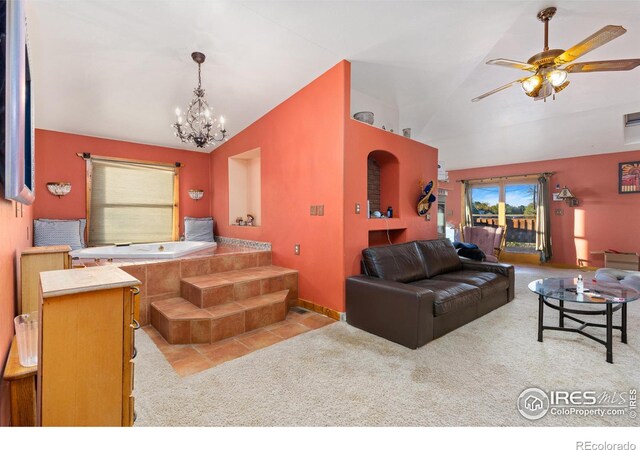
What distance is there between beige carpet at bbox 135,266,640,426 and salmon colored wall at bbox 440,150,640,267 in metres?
4.37

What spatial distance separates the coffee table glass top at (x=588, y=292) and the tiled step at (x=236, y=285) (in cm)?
272

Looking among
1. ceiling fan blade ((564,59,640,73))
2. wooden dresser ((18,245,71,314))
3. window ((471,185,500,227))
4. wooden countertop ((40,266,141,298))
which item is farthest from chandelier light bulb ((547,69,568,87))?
window ((471,185,500,227))

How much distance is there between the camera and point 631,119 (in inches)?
215

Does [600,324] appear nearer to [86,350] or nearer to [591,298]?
[591,298]

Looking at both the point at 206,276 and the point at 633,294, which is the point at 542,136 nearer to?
the point at 633,294

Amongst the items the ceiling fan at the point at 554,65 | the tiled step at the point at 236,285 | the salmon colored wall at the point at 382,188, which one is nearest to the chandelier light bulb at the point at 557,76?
the ceiling fan at the point at 554,65

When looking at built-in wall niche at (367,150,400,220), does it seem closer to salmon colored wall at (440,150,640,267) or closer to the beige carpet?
the beige carpet

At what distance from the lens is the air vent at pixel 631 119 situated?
538 cm

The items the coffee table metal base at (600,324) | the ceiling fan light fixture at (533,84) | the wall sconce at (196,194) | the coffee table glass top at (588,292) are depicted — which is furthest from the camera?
the wall sconce at (196,194)

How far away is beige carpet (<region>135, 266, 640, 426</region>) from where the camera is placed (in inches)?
68.7

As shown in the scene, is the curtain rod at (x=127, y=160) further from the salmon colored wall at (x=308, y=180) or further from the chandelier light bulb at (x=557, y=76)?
the chandelier light bulb at (x=557, y=76)

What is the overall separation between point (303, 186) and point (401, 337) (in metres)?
2.12

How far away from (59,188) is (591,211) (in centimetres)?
1005

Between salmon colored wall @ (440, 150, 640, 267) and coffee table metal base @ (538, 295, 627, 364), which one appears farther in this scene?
salmon colored wall @ (440, 150, 640, 267)
